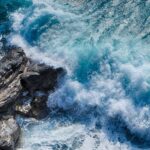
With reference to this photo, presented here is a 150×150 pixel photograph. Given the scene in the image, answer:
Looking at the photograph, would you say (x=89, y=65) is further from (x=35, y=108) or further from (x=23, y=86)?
(x=35, y=108)

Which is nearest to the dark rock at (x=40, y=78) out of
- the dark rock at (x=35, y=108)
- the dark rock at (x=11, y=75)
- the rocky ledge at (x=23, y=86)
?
the rocky ledge at (x=23, y=86)

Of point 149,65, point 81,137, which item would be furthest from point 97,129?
point 149,65

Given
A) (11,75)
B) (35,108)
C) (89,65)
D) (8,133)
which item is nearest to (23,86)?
(11,75)

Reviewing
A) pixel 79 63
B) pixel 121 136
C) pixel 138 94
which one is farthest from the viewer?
pixel 79 63

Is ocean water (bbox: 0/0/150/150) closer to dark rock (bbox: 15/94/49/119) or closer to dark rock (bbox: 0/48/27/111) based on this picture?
dark rock (bbox: 15/94/49/119)

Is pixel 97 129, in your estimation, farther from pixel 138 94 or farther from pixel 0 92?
pixel 0 92

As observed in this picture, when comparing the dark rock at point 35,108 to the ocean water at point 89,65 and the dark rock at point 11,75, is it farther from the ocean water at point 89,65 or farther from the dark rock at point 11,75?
the dark rock at point 11,75
